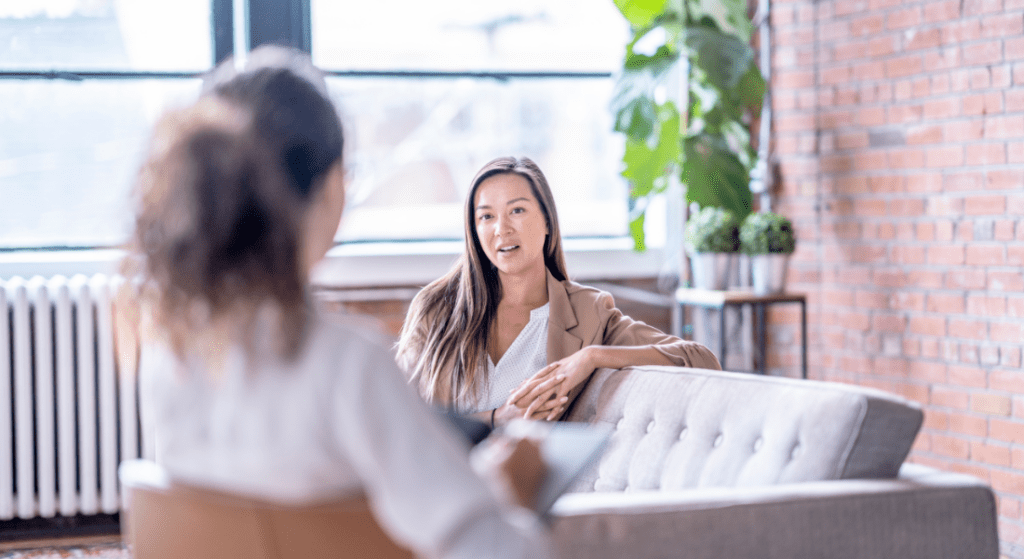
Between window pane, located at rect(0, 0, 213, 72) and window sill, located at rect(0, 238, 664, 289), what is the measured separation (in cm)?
75

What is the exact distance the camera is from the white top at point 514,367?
2.32 meters

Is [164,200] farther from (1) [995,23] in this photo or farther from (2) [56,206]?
Answer: (2) [56,206]

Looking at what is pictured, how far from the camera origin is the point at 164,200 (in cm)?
80

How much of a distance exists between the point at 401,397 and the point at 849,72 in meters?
3.19

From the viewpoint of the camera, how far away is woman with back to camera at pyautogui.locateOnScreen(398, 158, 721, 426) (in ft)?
7.61

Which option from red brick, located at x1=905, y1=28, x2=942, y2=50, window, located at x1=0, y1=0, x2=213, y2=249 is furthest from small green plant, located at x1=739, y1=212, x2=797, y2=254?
window, located at x1=0, y1=0, x2=213, y2=249

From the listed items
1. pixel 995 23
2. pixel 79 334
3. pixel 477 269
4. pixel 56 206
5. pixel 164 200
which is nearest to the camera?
pixel 164 200

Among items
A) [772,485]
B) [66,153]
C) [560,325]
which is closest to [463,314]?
[560,325]

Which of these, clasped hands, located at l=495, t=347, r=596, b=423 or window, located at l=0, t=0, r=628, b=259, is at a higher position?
window, located at l=0, t=0, r=628, b=259

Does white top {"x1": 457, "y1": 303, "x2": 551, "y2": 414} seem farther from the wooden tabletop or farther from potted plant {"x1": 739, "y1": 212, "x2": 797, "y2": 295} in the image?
potted plant {"x1": 739, "y1": 212, "x2": 797, "y2": 295}

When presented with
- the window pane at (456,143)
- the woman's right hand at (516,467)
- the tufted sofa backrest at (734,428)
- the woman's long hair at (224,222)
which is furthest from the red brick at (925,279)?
the woman's long hair at (224,222)

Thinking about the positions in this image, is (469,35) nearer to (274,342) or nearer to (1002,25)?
(1002,25)

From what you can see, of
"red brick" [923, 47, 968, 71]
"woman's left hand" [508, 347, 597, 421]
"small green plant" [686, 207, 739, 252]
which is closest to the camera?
"woman's left hand" [508, 347, 597, 421]

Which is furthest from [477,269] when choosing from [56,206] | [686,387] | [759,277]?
[56,206]
